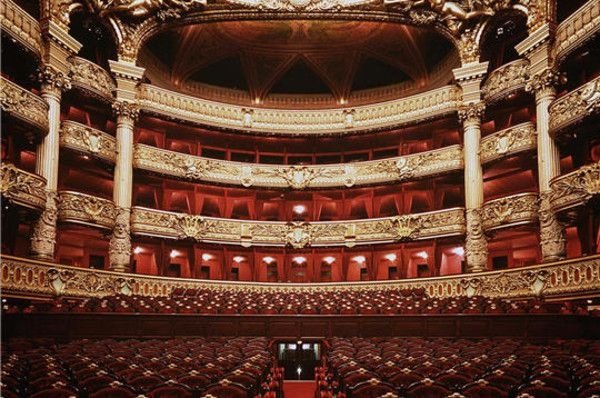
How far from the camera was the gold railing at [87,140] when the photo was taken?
56.6 ft

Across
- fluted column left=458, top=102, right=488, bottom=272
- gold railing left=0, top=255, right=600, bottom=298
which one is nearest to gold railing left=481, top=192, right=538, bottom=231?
fluted column left=458, top=102, right=488, bottom=272

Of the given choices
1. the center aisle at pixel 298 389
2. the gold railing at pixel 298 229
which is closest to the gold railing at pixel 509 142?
the gold railing at pixel 298 229

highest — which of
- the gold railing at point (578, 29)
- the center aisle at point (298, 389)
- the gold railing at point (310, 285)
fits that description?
the gold railing at point (578, 29)

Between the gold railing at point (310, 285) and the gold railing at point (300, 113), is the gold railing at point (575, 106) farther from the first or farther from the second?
the gold railing at point (300, 113)

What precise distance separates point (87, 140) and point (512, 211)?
13.9m

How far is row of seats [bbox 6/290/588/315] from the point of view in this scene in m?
12.6

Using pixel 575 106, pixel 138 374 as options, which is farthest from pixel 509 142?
pixel 138 374

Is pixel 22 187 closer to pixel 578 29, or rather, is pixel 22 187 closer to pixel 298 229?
pixel 298 229

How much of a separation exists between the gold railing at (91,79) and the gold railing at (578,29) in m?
14.3

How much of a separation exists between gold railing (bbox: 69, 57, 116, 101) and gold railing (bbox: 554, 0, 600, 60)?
1432 cm

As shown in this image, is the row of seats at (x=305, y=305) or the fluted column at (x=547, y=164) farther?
the fluted column at (x=547, y=164)

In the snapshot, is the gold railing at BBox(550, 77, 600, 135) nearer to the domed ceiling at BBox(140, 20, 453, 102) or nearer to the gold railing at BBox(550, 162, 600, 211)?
the gold railing at BBox(550, 162, 600, 211)

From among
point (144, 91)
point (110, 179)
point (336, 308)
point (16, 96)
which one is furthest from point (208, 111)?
point (336, 308)

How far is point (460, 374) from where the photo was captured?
519 cm
